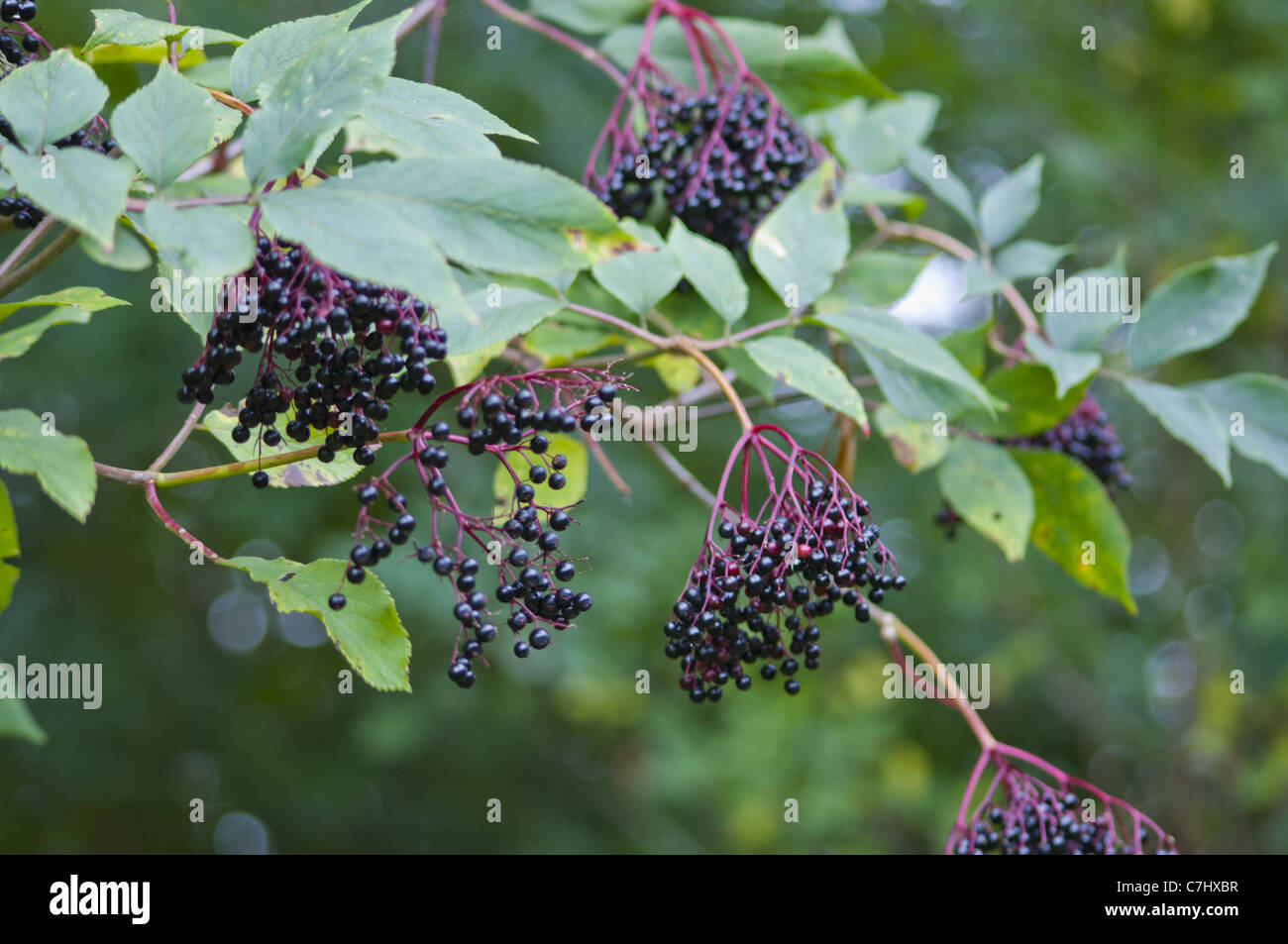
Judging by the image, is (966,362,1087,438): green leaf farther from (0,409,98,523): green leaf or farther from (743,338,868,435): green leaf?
(0,409,98,523): green leaf

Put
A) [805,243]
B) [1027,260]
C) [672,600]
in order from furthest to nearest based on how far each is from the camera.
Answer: [672,600], [1027,260], [805,243]

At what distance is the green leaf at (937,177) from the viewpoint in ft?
6.98

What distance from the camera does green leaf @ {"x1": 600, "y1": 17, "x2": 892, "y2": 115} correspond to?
1932mm

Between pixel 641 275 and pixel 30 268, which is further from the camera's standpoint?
pixel 641 275

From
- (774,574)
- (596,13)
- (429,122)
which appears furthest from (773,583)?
(596,13)

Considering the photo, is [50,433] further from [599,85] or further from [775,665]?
[599,85]

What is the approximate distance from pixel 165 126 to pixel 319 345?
24cm

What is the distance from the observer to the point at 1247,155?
19.0 feet

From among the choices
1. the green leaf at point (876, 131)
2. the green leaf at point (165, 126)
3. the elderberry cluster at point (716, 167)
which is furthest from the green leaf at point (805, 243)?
the green leaf at point (165, 126)

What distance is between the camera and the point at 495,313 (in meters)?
1.31

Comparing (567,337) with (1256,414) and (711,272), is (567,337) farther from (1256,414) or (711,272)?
(1256,414)

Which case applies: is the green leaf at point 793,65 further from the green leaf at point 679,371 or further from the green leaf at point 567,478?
the green leaf at point 567,478

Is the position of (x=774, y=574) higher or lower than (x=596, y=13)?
lower

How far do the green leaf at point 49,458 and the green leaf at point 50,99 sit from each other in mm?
242
